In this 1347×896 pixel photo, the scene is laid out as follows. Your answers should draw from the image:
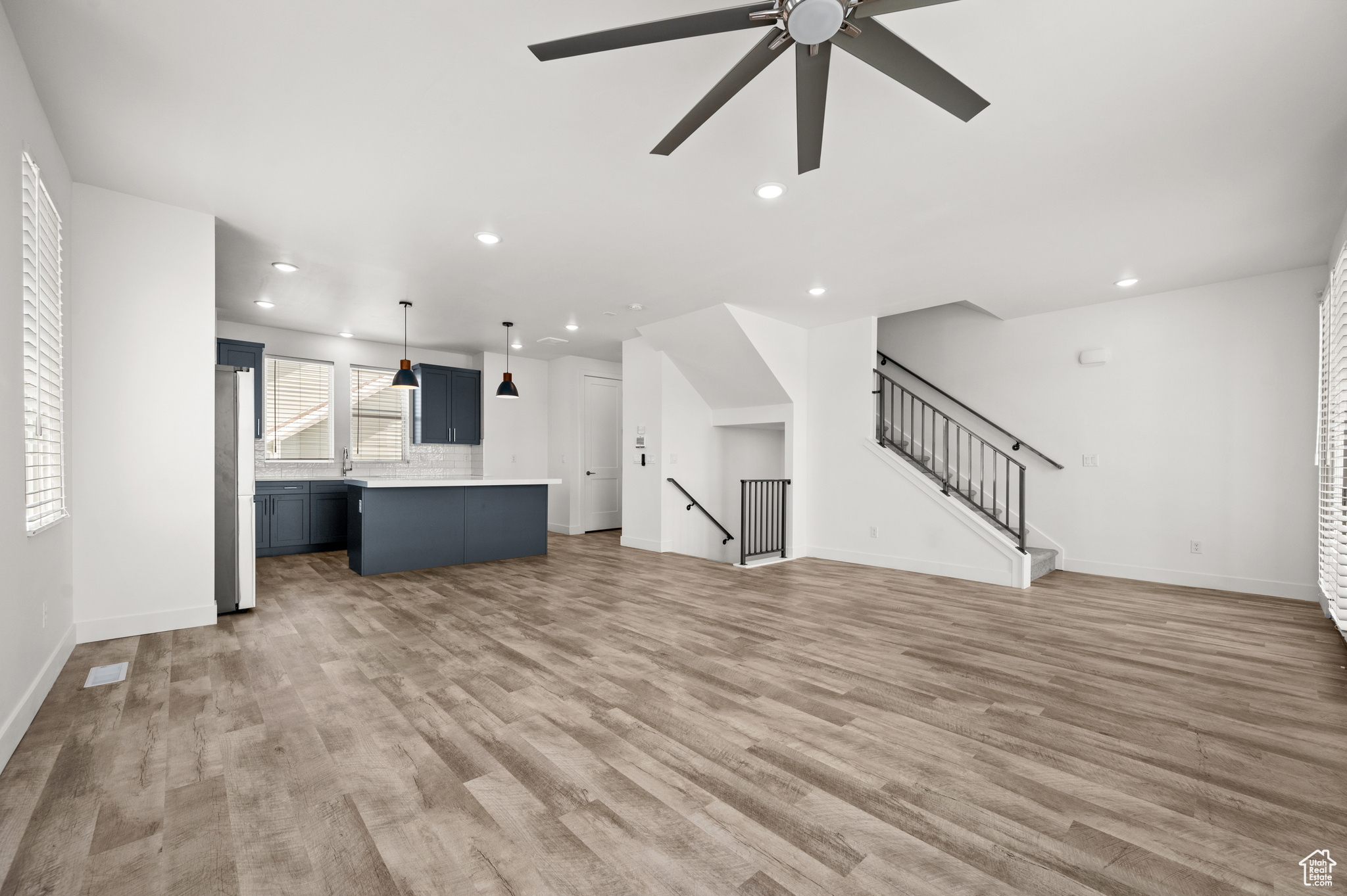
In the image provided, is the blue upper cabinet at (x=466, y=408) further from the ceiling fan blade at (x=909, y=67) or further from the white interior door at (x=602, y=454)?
the ceiling fan blade at (x=909, y=67)

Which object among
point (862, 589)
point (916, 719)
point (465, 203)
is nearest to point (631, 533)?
point (862, 589)

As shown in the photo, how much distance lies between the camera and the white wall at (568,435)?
8.82m

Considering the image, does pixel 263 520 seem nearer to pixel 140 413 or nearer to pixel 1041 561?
pixel 140 413

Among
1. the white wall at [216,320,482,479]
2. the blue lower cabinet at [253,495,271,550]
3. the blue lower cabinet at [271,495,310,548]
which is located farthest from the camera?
the white wall at [216,320,482,479]

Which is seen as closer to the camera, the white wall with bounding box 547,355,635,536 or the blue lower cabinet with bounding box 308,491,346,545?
the blue lower cabinet with bounding box 308,491,346,545

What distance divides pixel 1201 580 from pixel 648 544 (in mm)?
5539

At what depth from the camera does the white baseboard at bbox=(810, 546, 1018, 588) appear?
536 centimetres

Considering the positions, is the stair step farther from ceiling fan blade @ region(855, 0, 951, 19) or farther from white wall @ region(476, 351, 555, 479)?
white wall @ region(476, 351, 555, 479)

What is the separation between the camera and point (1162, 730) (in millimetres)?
2396

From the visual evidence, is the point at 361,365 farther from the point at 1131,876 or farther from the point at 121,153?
the point at 1131,876

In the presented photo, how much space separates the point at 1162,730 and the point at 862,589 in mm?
2707

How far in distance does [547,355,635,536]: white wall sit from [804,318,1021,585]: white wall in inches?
143

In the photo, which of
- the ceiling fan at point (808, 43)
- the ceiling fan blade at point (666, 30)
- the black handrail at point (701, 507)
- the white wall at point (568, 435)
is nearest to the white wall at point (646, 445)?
the black handrail at point (701, 507)

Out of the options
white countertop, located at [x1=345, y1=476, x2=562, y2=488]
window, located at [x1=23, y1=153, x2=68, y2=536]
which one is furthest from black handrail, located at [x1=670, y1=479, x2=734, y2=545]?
window, located at [x1=23, y1=153, x2=68, y2=536]
